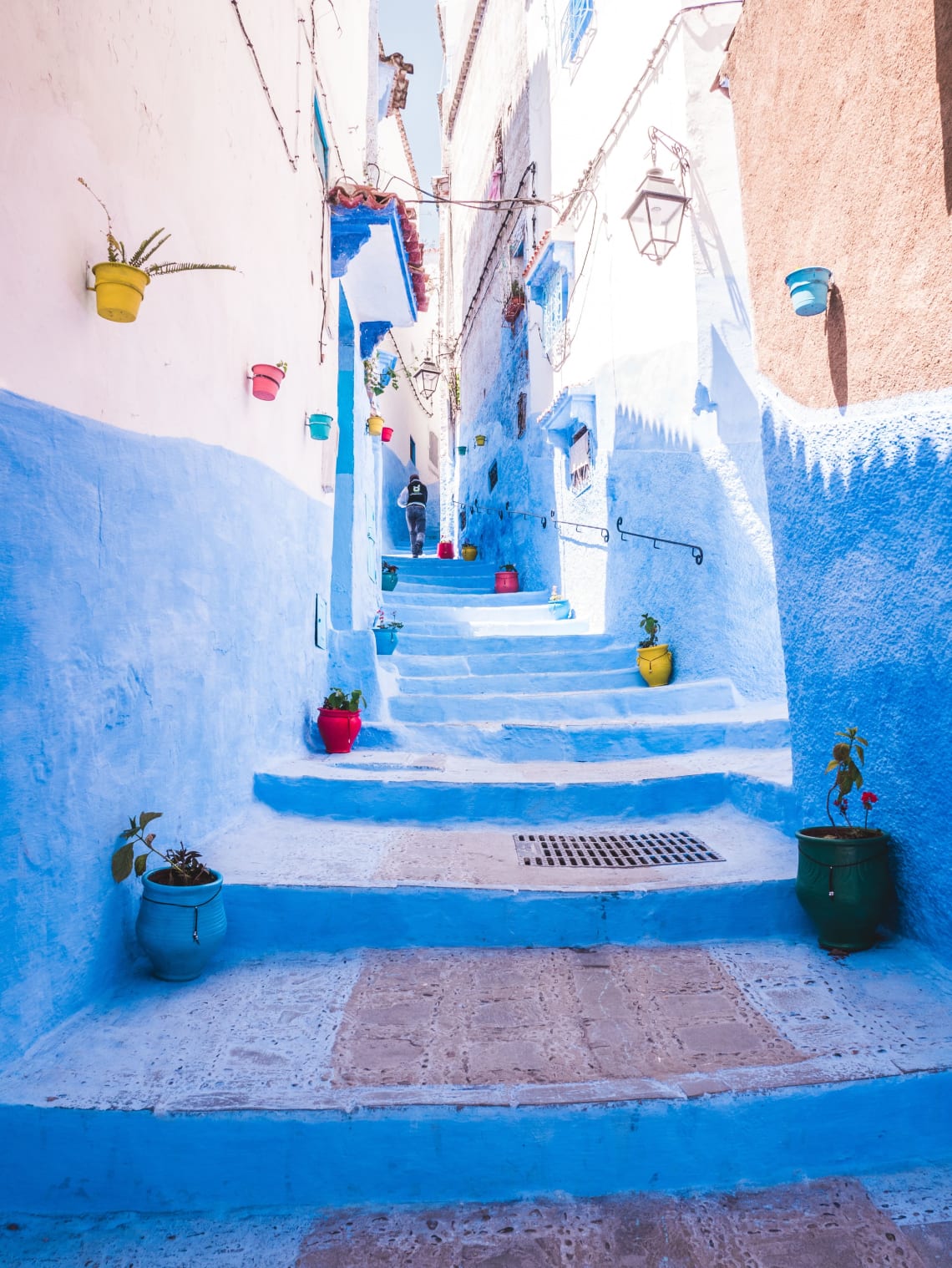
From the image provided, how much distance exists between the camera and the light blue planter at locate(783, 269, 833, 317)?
10.3 feet

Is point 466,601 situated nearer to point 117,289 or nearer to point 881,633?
point 881,633

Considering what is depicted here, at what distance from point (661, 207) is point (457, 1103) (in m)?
6.90

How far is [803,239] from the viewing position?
3.39 meters

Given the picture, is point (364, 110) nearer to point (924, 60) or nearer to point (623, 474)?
point (623, 474)

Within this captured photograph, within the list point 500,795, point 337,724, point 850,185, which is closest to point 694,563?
point 500,795

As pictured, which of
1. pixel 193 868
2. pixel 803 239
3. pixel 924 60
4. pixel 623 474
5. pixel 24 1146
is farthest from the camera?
pixel 623 474

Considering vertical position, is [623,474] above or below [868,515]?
above

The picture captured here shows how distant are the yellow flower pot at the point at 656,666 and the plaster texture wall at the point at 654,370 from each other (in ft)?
0.52

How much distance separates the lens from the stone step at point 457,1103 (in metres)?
2.01

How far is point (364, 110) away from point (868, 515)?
830 centimetres

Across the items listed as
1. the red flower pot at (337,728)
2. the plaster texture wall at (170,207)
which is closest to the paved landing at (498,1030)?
the plaster texture wall at (170,207)

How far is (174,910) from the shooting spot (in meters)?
2.70

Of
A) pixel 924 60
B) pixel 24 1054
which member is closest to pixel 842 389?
pixel 924 60

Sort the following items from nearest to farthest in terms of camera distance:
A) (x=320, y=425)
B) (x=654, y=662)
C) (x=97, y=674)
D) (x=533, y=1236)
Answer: (x=533, y=1236) < (x=97, y=674) < (x=320, y=425) < (x=654, y=662)
